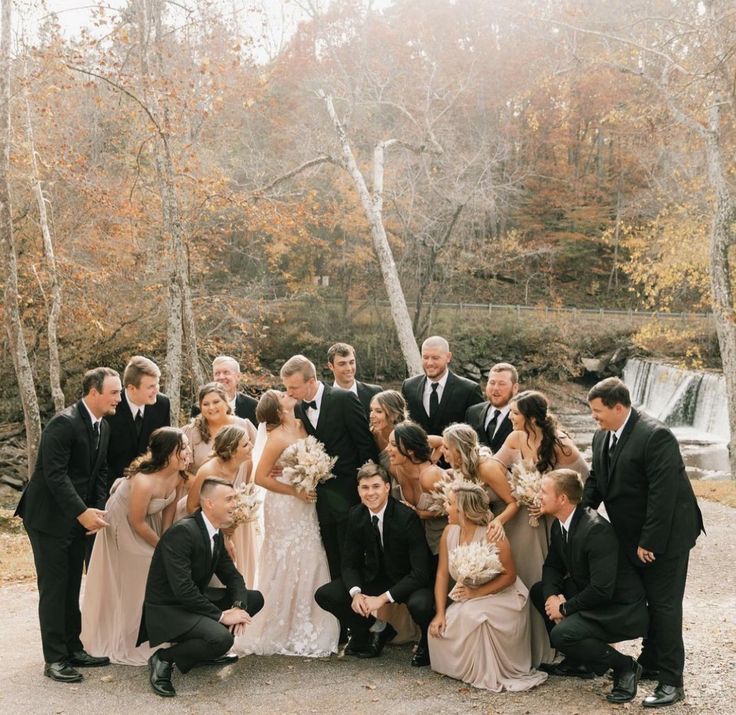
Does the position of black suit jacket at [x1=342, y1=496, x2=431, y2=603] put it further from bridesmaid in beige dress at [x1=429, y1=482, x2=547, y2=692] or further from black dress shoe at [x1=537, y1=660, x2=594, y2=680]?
black dress shoe at [x1=537, y1=660, x2=594, y2=680]

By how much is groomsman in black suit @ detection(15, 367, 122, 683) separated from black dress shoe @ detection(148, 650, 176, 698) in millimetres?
508

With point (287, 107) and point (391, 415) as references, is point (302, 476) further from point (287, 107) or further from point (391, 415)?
point (287, 107)

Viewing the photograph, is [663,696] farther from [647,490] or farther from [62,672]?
[62,672]

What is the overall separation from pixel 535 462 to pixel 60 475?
3013 mm

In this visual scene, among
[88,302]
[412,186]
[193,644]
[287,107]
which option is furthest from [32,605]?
[287,107]

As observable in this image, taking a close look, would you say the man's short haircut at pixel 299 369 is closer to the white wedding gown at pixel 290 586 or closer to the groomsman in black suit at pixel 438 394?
the white wedding gown at pixel 290 586

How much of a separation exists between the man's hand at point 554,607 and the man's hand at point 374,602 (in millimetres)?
1025

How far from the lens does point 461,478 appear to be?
16.6ft

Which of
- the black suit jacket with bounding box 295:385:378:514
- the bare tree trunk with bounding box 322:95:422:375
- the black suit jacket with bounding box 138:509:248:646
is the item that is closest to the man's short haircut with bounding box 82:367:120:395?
the black suit jacket with bounding box 138:509:248:646

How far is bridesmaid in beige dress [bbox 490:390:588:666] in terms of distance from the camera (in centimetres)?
503

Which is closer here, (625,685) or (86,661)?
(625,685)

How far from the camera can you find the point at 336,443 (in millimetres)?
5695

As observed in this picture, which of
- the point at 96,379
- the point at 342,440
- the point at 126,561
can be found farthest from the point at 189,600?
the point at 342,440

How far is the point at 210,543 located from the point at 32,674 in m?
1.52
